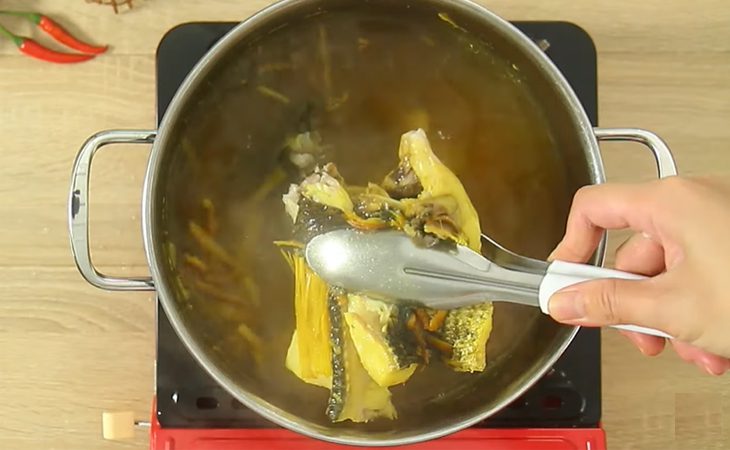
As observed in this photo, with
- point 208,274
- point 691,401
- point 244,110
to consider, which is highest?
point 244,110

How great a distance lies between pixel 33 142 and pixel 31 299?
0.51 ft

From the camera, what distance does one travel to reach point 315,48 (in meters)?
0.72

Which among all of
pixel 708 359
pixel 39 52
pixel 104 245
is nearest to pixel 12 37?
pixel 39 52

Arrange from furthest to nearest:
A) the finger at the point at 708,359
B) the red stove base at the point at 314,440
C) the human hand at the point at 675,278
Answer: the red stove base at the point at 314,440 < the finger at the point at 708,359 < the human hand at the point at 675,278

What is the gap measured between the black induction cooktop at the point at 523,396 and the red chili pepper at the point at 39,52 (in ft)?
0.36

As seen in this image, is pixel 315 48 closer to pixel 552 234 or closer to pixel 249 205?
pixel 249 205

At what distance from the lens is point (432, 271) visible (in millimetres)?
606

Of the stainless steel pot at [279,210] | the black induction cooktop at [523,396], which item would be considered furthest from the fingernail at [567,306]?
the black induction cooktop at [523,396]

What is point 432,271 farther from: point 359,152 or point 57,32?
point 57,32

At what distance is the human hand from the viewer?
19.7 inches

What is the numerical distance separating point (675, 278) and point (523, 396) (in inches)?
10.2

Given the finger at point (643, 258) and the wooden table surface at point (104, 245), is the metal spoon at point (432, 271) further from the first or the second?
the wooden table surface at point (104, 245)

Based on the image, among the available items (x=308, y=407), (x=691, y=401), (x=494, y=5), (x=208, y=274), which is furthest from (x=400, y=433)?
(x=494, y=5)

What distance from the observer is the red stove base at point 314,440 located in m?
0.72
